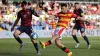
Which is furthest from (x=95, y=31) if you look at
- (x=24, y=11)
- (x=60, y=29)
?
(x=60, y=29)

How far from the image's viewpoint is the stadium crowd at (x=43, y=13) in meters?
30.0

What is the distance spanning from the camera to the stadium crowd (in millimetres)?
30036

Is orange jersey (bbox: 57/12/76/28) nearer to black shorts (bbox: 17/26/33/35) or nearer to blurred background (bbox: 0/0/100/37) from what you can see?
black shorts (bbox: 17/26/33/35)

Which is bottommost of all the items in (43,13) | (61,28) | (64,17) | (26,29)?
(43,13)

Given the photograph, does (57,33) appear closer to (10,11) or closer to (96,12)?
(10,11)

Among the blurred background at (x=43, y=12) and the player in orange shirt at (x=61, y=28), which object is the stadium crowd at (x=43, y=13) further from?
the player in orange shirt at (x=61, y=28)

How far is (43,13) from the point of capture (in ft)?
110

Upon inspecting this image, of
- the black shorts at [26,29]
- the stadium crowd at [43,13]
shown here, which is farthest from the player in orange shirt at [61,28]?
the stadium crowd at [43,13]

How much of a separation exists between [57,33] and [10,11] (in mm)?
19841

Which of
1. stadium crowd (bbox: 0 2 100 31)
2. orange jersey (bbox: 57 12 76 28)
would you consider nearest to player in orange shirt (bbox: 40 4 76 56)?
orange jersey (bbox: 57 12 76 28)

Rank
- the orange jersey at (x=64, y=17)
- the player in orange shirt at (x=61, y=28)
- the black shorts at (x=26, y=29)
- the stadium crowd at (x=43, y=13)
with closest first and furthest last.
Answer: the player in orange shirt at (x=61, y=28) < the orange jersey at (x=64, y=17) < the black shorts at (x=26, y=29) < the stadium crowd at (x=43, y=13)

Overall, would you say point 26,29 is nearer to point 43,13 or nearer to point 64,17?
point 64,17

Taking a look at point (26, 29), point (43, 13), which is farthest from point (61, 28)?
point (43, 13)

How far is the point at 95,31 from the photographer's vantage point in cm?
3095
